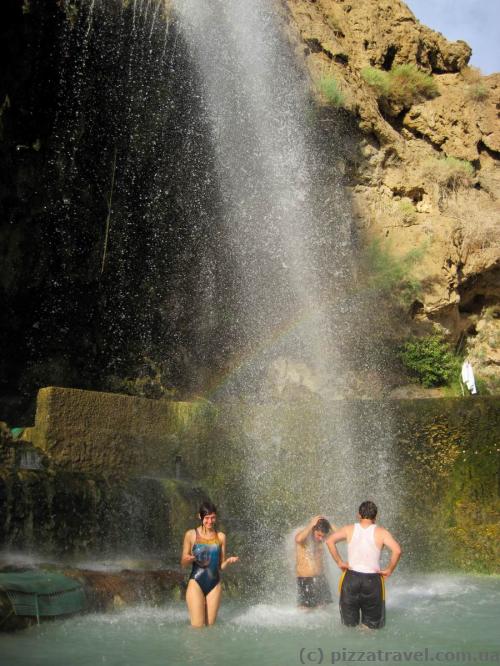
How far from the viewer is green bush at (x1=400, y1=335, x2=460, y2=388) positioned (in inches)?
597

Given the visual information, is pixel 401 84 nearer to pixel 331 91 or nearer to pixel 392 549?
pixel 331 91

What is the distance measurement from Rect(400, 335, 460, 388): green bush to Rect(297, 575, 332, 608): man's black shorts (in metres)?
9.58

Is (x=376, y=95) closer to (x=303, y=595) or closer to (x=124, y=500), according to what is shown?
(x=124, y=500)

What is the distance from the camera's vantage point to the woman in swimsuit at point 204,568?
5535mm

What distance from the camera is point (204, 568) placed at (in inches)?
219

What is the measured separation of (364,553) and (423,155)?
539 inches

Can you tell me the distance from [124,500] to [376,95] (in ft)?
41.4

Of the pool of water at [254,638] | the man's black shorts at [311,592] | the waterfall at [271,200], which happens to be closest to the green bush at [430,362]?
the waterfall at [271,200]

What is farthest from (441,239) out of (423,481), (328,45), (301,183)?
(423,481)

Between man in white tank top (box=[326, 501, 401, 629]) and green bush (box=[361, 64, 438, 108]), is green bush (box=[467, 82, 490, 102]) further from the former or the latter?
man in white tank top (box=[326, 501, 401, 629])

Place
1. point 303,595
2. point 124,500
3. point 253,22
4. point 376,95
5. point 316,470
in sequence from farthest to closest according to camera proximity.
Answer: point 376,95, point 253,22, point 316,470, point 124,500, point 303,595

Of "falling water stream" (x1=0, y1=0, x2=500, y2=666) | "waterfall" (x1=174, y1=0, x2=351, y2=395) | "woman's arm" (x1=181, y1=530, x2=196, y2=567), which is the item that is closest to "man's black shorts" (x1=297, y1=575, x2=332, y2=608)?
"woman's arm" (x1=181, y1=530, x2=196, y2=567)

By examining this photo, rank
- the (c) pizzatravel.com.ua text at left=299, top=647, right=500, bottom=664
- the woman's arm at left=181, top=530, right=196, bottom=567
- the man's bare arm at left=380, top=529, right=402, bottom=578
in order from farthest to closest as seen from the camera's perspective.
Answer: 1. the woman's arm at left=181, top=530, right=196, bottom=567
2. the man's bare arm at left=380, top=529, right=402, bottom=578
3. the (c) pizzatravel.com.ua text at left=299, top=647, right=500, bottom=664

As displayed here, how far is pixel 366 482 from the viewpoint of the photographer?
10406 mm
